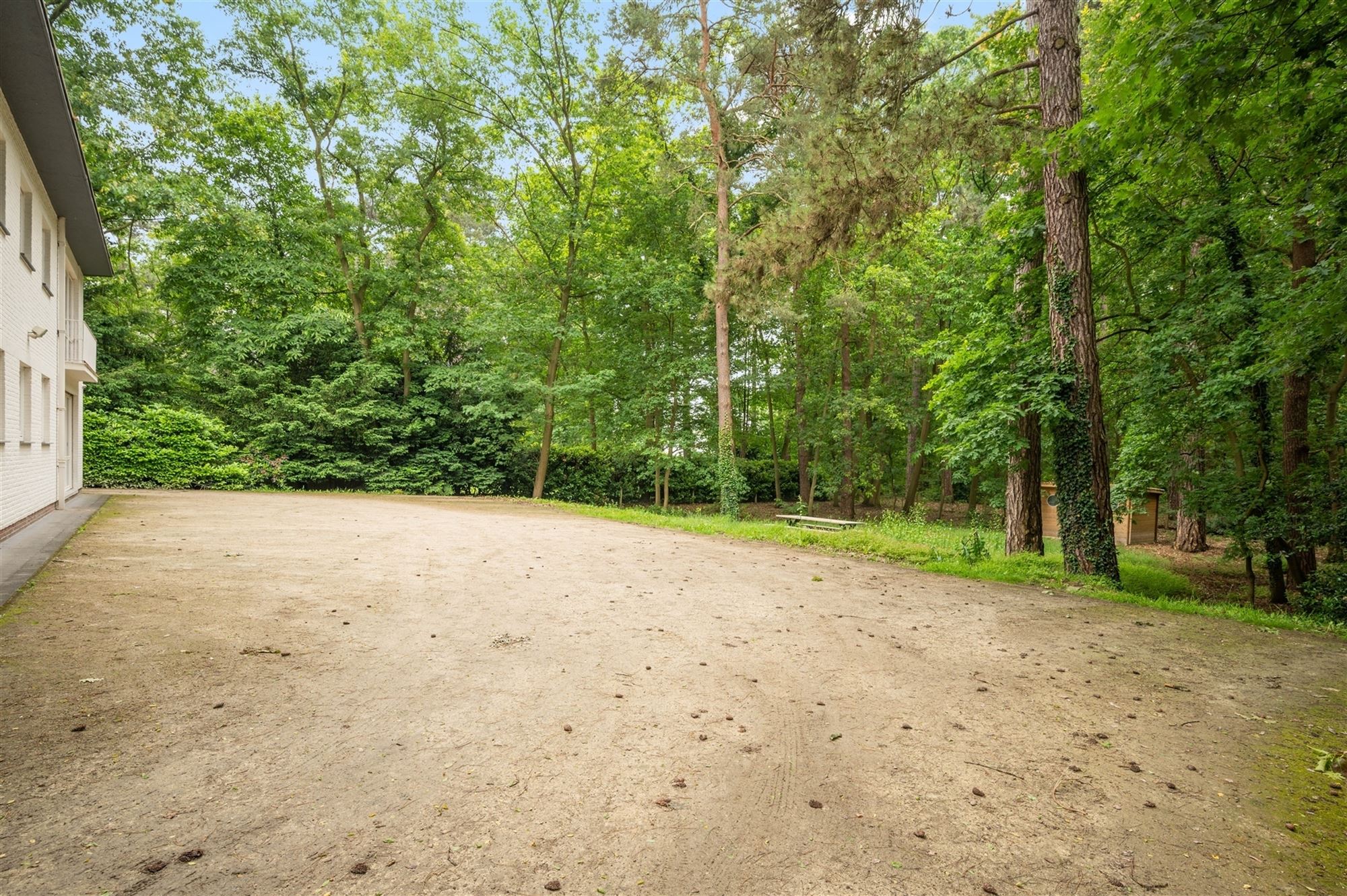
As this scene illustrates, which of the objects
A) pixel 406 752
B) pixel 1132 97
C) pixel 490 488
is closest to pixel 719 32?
pixel 1132 97

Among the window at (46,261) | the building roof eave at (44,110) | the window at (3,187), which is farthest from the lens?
the window at (46,261)

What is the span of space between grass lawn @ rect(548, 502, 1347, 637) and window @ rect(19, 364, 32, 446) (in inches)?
424

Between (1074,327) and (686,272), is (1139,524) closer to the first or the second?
(1074,327)

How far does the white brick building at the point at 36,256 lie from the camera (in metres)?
8.22

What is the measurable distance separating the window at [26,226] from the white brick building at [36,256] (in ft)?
0.09

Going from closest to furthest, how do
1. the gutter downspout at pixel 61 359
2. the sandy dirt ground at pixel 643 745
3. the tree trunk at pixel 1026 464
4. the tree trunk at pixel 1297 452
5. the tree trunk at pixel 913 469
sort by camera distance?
the sandy dirt ground at pixel 643 745 < the tree trunk at pixel 1297 452 < the tree trunk at pixel 1026 464 < the gutter downspout at pixel 61 359 < the tree trunk at pixel 913 469

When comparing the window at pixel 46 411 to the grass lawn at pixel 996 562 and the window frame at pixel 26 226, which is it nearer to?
the window frame at pixel 26 226

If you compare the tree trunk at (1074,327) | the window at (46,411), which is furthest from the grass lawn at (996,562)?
the window at (46,411)

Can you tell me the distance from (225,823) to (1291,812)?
453 centimetres

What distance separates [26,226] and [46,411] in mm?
3448

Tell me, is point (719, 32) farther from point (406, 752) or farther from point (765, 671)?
point (406, 752)

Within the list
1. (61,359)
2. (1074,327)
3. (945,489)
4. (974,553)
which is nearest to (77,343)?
(61,359)

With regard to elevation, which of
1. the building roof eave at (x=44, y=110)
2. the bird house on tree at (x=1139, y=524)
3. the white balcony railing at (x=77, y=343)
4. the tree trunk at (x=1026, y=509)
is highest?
the building roof eave at (x=44, y=110)

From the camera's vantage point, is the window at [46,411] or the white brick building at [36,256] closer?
the white brick building at [36,256]
